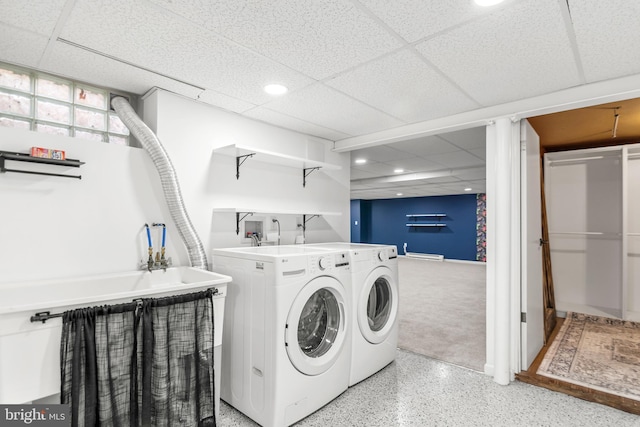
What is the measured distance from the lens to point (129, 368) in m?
1.54

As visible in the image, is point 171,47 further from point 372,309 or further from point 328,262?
point 372,309

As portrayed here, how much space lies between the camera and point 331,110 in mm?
2672

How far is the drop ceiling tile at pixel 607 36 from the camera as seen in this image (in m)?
1.37

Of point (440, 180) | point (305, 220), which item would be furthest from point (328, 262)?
point (440, 180)

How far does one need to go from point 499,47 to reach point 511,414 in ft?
7.15

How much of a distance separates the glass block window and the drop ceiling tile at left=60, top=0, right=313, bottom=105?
58cm

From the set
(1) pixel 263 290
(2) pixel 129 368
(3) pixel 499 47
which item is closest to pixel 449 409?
(1) pixel 263 290

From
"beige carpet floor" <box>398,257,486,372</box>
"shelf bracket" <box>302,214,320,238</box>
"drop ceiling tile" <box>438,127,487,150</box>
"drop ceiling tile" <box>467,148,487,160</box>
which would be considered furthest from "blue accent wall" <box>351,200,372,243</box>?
"shelf bracket" <box>302,214,320,238</box>

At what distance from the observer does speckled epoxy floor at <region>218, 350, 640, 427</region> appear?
6.35 feet

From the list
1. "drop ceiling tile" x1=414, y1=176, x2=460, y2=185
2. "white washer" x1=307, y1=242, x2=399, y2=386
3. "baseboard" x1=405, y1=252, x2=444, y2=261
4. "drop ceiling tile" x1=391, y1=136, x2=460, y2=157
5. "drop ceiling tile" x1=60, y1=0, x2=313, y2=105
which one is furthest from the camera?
"baseboard" x1=405, y1=252, x2=444, y2=261

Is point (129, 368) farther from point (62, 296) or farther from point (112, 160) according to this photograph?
point (112, 160)

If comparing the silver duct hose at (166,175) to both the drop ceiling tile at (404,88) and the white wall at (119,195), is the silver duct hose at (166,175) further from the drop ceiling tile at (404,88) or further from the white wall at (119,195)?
the drop ceiling tile at (404,88)

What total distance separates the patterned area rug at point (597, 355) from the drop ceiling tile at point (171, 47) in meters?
3.00

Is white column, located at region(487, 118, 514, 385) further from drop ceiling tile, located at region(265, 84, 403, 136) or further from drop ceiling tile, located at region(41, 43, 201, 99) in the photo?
drop ceiling tile, located at region(41, 43, 201, 99)
